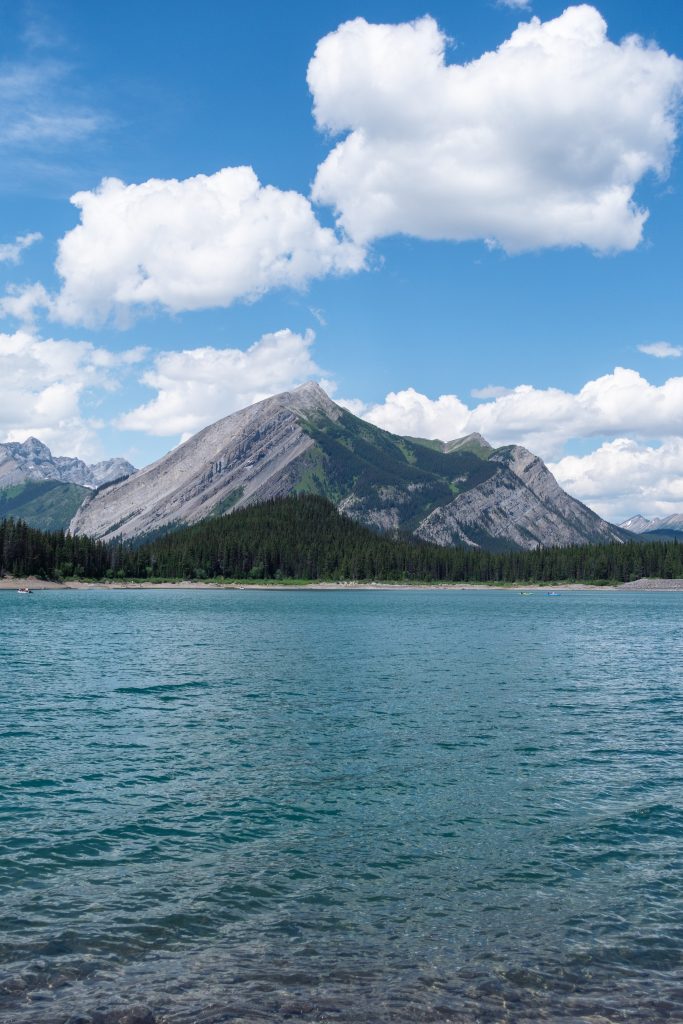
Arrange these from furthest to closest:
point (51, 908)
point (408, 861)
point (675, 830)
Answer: point (675, 830) < point (408, 861) < point (51, 908)

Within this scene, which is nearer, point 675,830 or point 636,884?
point 636,884

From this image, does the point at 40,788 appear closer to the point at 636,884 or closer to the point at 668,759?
the point at 636,884

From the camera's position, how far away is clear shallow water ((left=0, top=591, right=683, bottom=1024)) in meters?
16.6

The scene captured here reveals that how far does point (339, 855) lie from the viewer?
24.7 m

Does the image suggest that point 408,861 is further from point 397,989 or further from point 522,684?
point 522,684

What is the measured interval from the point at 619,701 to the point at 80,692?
4063 centimetres

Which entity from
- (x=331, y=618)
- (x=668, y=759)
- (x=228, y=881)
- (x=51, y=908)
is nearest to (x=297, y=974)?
(x=228, y=881)

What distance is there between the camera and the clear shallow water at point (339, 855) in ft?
54.6

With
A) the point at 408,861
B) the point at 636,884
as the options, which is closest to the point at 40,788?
the point at 408,861

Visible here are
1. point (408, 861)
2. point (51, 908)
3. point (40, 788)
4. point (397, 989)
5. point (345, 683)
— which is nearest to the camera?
point (397, 989)

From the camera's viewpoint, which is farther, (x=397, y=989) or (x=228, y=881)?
(x=228, y=881)

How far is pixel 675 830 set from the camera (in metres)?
27.6

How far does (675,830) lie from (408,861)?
10.7 metres

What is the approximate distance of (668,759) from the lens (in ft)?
125
